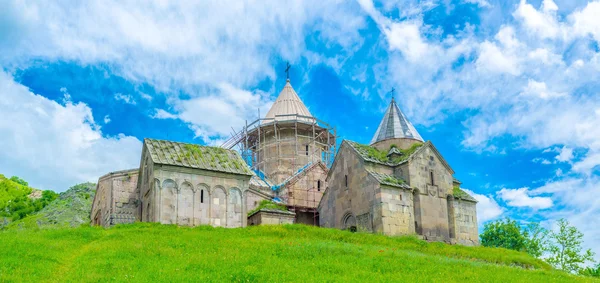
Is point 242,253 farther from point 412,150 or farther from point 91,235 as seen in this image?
point 412,150

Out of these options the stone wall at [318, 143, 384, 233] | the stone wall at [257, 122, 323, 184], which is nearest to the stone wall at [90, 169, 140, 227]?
the stone wall at [318, 143, 384, 233]

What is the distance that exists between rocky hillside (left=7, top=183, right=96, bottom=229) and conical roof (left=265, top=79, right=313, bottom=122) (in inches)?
584

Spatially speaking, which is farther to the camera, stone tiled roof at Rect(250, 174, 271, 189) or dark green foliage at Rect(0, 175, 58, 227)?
dark green foliage at Rect(0, 175, 58, 227)

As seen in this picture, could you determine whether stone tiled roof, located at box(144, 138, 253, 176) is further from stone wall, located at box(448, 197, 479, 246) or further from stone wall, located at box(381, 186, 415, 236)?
stone wall, located at box(448, 197, 479, 246)

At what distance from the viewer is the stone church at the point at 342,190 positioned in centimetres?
2780

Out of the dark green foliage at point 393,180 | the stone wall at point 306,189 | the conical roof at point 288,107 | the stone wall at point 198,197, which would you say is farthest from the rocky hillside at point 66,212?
the dark green foliage at point 393,180

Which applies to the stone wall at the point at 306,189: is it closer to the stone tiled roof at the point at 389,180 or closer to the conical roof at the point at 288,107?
the conical roof at the point at 288,107

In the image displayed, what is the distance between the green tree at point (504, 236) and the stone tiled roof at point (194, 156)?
22.5 m

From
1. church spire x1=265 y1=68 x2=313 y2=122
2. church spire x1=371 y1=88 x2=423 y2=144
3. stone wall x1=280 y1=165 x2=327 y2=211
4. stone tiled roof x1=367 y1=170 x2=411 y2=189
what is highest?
church spire x1=265 y1=68 x2=313 y2=122

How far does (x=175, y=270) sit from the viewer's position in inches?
591

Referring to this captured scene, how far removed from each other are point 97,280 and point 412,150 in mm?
19597

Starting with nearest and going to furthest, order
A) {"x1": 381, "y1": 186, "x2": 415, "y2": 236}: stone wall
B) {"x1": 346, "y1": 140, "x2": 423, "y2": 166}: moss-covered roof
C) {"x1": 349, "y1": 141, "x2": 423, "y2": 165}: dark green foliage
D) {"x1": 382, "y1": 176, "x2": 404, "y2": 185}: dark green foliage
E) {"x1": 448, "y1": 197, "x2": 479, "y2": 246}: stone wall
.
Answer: {"x1": 381, "y1": 186, "x2": 415, "y2": 236}: stone wall
{"x1": 382, "y1": 176, "x2": 404, "y2": 185}: dark green foliage
{"x1": 346, "y1": 140, "x2": 423, "y2": 166}: moss-covered roof
{"x1": 349, "y1": 141, "x2": 423, "y2": 165}: dark green foliage
{"x1": 448, "y1": 197, "x2": 479, "y2": 246}: stone wall

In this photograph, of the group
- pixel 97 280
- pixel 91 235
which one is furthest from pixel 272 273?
pixel 91 235

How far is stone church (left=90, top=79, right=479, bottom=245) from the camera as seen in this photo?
27797 mm
